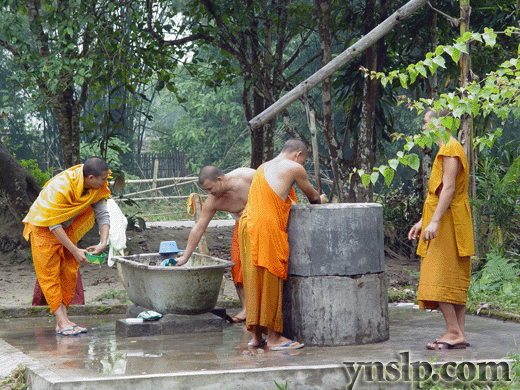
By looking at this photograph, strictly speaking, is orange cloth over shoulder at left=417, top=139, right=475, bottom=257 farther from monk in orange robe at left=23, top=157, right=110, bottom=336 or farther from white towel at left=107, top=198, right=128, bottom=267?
white towel at left=107, top=198, right=128, bottom=267

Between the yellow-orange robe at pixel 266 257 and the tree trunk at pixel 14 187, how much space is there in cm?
583

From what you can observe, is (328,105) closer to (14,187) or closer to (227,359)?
(14,187)

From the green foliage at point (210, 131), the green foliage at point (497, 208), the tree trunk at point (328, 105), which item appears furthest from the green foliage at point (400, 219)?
the green foliage at point (210, 131)

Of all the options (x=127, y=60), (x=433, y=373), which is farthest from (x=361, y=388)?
(x=127, y=60)

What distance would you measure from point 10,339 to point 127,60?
16.4 feet

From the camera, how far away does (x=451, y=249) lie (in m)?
4.77

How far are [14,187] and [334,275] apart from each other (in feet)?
21.3

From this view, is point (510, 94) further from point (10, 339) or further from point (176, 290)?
point (10, 339)

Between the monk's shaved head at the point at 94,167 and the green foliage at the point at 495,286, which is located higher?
the monk's shaved head at the point at 94,167

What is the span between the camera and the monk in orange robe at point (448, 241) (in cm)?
473

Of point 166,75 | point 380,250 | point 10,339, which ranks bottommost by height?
point 10,339

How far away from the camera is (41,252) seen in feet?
19.4

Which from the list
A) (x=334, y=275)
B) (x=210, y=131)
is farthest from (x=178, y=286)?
(x=210, y=131)

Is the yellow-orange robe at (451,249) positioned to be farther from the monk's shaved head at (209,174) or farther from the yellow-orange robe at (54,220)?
the yellow-orange robe at (54,220)
